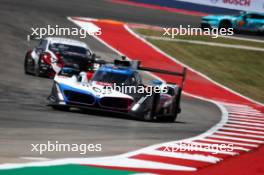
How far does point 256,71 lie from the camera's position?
104 feet

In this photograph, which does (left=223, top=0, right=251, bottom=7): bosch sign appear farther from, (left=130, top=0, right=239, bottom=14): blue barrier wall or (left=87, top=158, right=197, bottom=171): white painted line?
(left=87, top=158, right=197, bottom=171): white painted line

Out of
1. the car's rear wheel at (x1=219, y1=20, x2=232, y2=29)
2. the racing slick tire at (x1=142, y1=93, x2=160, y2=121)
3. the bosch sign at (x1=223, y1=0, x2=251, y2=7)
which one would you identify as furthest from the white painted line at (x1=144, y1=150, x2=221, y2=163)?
the bosch sign at (x1=223, y1=0, x2=251, y2=7)

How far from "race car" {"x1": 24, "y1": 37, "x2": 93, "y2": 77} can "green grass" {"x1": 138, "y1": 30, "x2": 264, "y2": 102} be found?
6.83 m

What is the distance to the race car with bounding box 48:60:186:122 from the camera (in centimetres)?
1559

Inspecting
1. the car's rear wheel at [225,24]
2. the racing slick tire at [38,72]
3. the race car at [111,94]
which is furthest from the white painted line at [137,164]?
the car's rear wheel at [225,24]

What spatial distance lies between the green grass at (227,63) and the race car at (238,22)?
1906 millimetres

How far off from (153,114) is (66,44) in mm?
8708

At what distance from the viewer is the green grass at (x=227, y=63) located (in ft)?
94.4

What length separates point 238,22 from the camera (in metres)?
38.7

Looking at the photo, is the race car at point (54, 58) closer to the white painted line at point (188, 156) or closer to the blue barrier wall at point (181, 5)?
the white painted line at point (188, 156)

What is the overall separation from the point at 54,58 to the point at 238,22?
1734 cm

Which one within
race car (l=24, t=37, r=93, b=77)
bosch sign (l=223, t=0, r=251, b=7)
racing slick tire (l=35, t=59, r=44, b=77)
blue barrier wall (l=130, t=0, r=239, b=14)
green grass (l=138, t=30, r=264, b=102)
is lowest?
green grass (l=138, t=30, r=264, b=102)

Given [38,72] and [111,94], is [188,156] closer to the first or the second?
[111,94]

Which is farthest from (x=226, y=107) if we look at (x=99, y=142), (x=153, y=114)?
(x=99, y=142)
